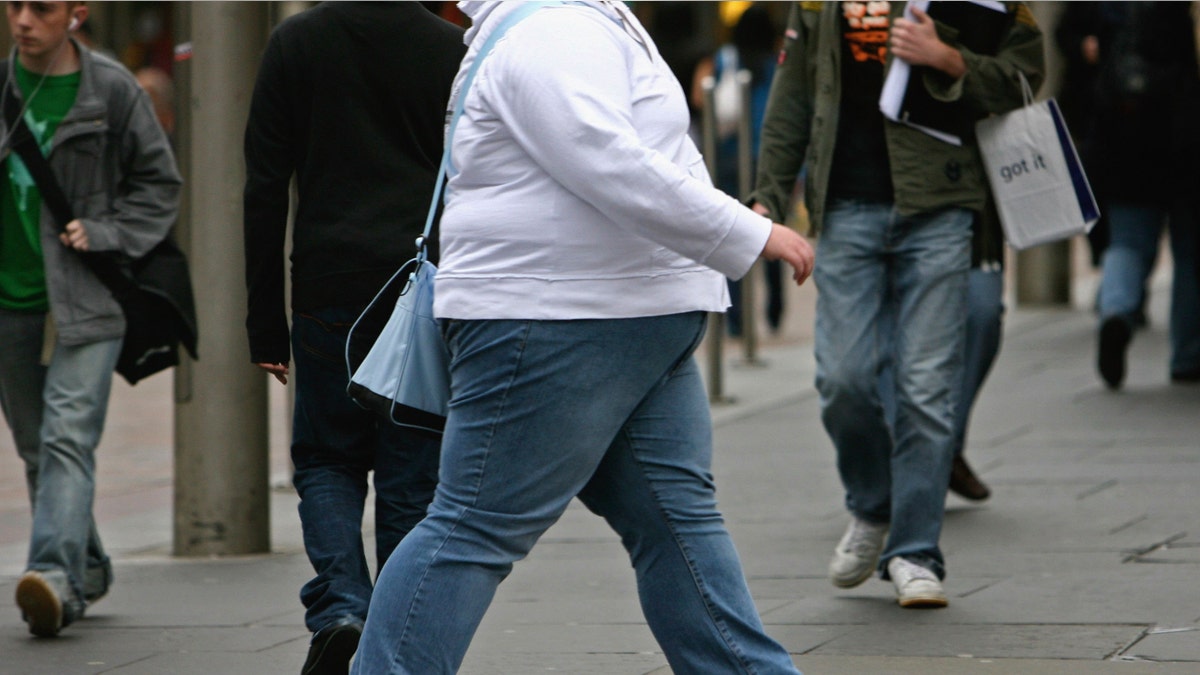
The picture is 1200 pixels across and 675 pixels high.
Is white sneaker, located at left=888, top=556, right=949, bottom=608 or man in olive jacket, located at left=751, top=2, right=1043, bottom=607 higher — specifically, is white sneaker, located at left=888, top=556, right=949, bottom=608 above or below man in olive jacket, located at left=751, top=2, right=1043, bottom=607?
below

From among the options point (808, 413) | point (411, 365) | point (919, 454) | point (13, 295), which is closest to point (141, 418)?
point (808, 413)

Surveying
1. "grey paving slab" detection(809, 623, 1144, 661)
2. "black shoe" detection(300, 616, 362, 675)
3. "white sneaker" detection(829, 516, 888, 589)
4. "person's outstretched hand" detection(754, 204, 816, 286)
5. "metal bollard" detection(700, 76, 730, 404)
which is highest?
"person's outstretched hand" detection(754, 204, 816, 286)

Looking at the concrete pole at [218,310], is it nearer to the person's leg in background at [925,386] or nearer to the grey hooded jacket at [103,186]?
the grey hooded jacket at [103,186]

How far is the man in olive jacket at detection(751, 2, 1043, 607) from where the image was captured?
504 centimetres

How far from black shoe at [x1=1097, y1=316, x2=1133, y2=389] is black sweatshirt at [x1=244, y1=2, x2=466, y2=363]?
18.0ft

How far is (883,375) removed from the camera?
586 centimetres

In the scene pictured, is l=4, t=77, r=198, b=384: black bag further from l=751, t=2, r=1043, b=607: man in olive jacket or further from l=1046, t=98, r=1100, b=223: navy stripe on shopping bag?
l=1046, t=98, r=1100, b=223: navy stripe on shopping bag

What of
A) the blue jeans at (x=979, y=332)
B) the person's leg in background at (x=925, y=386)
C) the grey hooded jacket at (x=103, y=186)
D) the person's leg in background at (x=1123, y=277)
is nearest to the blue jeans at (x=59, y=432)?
the grey hooded jacket at (x=103, y=186)

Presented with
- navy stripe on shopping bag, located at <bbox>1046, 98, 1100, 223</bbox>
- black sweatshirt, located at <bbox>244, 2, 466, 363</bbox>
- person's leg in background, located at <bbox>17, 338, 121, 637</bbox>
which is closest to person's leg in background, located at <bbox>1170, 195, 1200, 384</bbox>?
navy stripe on shopping bag, located at <bbox>1046, 98, 1100, 223</bbox>

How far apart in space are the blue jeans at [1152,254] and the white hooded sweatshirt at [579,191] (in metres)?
6.18

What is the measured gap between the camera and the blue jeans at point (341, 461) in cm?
411

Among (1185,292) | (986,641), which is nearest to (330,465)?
(986,641)

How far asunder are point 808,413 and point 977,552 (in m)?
3.60

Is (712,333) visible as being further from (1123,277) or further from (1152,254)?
(1152,254)
